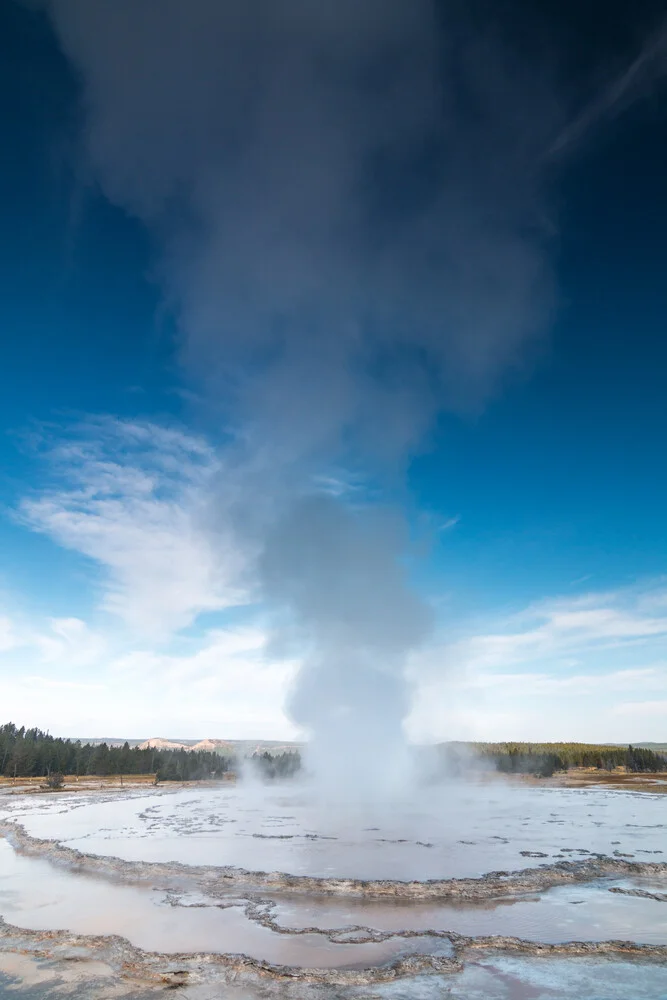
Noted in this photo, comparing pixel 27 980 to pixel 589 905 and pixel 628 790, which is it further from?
pixel 628 790

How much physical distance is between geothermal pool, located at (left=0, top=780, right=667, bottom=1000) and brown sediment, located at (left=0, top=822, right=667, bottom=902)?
0.07 m

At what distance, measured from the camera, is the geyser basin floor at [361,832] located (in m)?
23.3

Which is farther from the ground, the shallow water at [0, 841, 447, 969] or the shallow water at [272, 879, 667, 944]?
the shallow water at [0, 841, 447, 969]

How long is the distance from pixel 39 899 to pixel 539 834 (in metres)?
25.0

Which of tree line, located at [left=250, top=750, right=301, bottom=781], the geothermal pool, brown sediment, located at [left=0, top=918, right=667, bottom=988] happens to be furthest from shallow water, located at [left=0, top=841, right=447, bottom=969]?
tree line, located at [left=250, top=750, right=301, bottom=781]

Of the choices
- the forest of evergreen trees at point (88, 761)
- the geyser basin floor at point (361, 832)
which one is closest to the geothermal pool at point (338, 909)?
the geyser basin floor at point (361, 832)

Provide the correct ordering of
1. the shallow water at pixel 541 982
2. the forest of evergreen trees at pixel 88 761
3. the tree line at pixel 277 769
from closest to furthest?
the shallow water at pixel 541 982, the forest of evergreen trees at pixel 88 761, the tree line at pixel 277 769

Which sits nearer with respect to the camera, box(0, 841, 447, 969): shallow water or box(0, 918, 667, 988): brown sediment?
box(0, 918, 667, 988): brown sediment

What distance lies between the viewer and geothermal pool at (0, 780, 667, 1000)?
1139cm

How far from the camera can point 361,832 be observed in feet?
103

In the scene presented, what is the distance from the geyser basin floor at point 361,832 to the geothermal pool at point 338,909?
21cm

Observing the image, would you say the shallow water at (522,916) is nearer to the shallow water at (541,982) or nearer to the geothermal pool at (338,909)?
the geothermal pool at (338,909)

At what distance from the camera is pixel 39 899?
710 inches

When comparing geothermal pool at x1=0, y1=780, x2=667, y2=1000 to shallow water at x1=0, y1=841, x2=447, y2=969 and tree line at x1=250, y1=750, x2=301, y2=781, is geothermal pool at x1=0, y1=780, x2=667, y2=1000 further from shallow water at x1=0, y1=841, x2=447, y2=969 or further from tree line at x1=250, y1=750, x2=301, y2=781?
tree line at x1=250, y1=750, x2=301, y2=781
